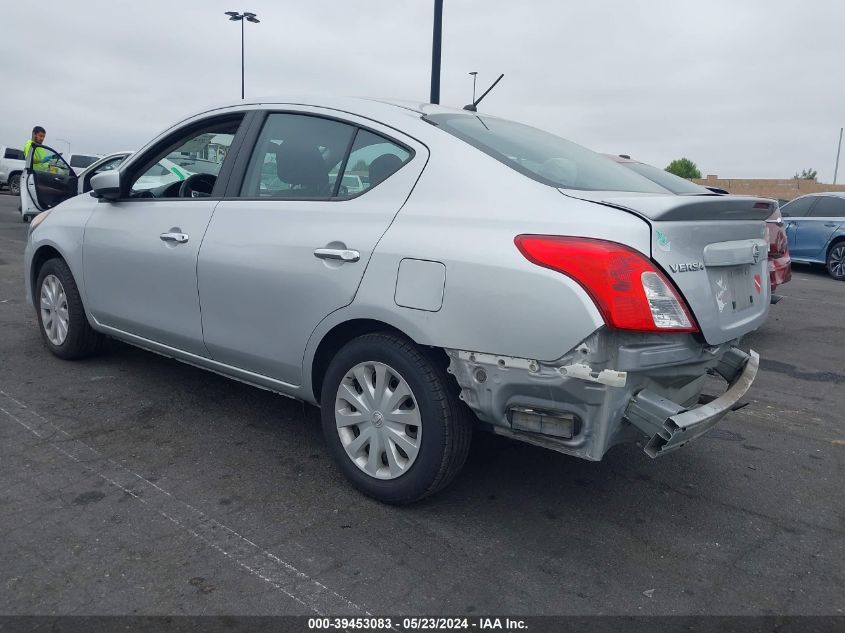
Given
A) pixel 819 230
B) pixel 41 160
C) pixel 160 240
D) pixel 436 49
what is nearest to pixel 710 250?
pixel 160 240

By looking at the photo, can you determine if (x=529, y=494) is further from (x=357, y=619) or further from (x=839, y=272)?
(x=839, y=272)

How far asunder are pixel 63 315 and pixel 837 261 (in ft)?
41.7

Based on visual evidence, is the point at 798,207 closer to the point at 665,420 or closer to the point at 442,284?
the point at 665,420

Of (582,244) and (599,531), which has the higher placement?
(582,244)

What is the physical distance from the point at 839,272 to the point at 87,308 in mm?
12620

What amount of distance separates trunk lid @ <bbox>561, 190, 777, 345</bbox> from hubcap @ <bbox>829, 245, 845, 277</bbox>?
11214 mm

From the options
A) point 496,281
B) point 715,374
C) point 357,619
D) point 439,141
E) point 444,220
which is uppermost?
point 439,141

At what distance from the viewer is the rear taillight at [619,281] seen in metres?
2.60

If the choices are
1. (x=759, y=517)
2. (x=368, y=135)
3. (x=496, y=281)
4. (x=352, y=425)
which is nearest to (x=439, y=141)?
(x=368, y=135)

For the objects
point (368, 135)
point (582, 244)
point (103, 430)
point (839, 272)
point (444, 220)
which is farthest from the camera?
point (839, 272)

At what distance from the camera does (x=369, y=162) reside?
3.40 meters

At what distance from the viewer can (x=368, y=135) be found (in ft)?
11.3

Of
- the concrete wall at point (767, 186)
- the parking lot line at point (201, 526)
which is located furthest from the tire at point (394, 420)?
the concrete wall at point (767, 186)

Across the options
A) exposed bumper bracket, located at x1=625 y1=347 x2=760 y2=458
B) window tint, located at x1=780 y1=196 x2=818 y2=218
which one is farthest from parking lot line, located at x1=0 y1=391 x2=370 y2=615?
window tint, located at x1=780 y1=196 x2=818 y2=218
